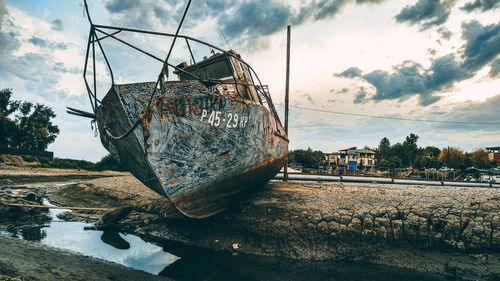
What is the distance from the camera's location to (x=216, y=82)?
4.93 m

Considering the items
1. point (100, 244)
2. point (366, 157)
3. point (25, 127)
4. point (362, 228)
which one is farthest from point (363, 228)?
point (366, 157)

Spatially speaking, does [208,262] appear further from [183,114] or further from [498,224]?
[498,224]

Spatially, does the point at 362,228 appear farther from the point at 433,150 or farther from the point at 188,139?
the point at 433,150

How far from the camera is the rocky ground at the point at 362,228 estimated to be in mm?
4324

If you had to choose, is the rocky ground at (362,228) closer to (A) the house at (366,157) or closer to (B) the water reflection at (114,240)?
(B) the water reflection at (114,240)

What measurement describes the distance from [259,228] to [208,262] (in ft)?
4.57

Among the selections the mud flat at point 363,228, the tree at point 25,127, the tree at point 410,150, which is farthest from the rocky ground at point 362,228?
the tree at point 410,150

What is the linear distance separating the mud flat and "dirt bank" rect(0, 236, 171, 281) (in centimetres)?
179

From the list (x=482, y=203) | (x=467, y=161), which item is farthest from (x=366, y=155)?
(x=482, y=203)

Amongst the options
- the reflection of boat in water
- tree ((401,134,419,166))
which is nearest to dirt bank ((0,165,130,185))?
the reflection of boat in water

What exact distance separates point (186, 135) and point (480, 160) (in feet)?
216

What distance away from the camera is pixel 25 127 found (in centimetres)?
3194

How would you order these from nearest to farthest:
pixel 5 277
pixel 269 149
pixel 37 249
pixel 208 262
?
pixel 5 277 → pixel 37 249 → pixel 208 262 → pixel 269 149

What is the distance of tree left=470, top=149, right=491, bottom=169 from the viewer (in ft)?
160
